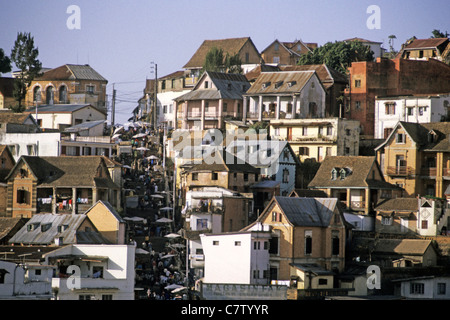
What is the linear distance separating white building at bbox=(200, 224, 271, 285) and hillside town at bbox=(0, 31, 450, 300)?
0.30ft

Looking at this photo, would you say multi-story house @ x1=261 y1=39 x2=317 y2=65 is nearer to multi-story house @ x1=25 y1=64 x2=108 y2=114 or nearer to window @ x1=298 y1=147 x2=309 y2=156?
multi-story house @ x1=25 y1=64 x2=108 y2=114

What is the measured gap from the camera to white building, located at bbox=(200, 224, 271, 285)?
6975cm

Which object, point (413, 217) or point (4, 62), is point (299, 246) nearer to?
point (413, 217)

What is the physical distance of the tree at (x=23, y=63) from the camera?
10438 centimetres

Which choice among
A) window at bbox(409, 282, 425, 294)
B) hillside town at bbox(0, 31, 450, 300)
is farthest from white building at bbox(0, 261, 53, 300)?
window at bbox(409, 282, 425, 294)

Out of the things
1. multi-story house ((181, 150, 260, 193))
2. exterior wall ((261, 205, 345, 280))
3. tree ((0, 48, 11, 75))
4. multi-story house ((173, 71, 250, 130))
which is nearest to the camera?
exterior wall ((261, 205, 345, 280))

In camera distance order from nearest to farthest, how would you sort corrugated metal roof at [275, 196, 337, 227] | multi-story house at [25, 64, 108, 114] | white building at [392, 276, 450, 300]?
white building at [392, 276, 450, 300] → corrugated metal roof at [275, 196, 337, 227] → multi-story house at [25, 64, 108, 114]

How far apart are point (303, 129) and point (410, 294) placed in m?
26.5

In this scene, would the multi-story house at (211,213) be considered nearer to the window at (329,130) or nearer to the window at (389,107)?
the window at (329,130)

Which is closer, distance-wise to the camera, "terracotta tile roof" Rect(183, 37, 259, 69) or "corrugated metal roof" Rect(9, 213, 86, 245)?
"corrugated metal roof" Rect(9, 213, 86, 245)

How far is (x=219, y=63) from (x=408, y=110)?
2767 centimetres
